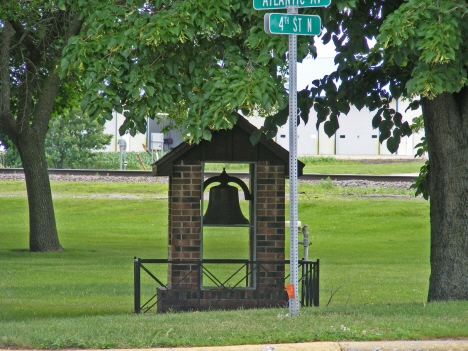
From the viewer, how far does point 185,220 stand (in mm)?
8695

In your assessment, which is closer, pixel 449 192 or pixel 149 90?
pixel 149 90

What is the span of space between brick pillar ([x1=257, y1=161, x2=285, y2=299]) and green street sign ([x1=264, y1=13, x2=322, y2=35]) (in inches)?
119

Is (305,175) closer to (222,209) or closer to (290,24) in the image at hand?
(222,209)

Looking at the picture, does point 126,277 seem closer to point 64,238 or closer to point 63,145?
point 64,238

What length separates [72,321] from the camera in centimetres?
691

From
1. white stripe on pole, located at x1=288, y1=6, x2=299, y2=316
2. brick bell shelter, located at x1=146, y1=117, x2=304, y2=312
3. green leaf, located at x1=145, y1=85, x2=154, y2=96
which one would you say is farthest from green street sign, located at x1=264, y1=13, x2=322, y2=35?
brick bell shelter, located at x1=146, y1=117, x2=304, y2=312

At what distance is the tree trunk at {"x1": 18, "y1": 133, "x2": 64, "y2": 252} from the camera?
1756 cm

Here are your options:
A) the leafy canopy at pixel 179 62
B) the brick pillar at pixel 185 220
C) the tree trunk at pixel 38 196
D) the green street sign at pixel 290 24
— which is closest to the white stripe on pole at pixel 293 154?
the green street sign at pixel 290 24

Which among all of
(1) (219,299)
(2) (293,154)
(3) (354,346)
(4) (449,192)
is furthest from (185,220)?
(3) (354,346)

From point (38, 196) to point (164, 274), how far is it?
18.0ft

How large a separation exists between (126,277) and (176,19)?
8175 millimetres

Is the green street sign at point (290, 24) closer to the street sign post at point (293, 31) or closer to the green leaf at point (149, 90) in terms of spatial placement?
the street sign post at point (293, 31)

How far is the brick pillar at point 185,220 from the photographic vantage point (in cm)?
Answer: 868

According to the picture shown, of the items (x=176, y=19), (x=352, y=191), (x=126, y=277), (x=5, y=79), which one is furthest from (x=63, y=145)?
(x=176, y=19)
